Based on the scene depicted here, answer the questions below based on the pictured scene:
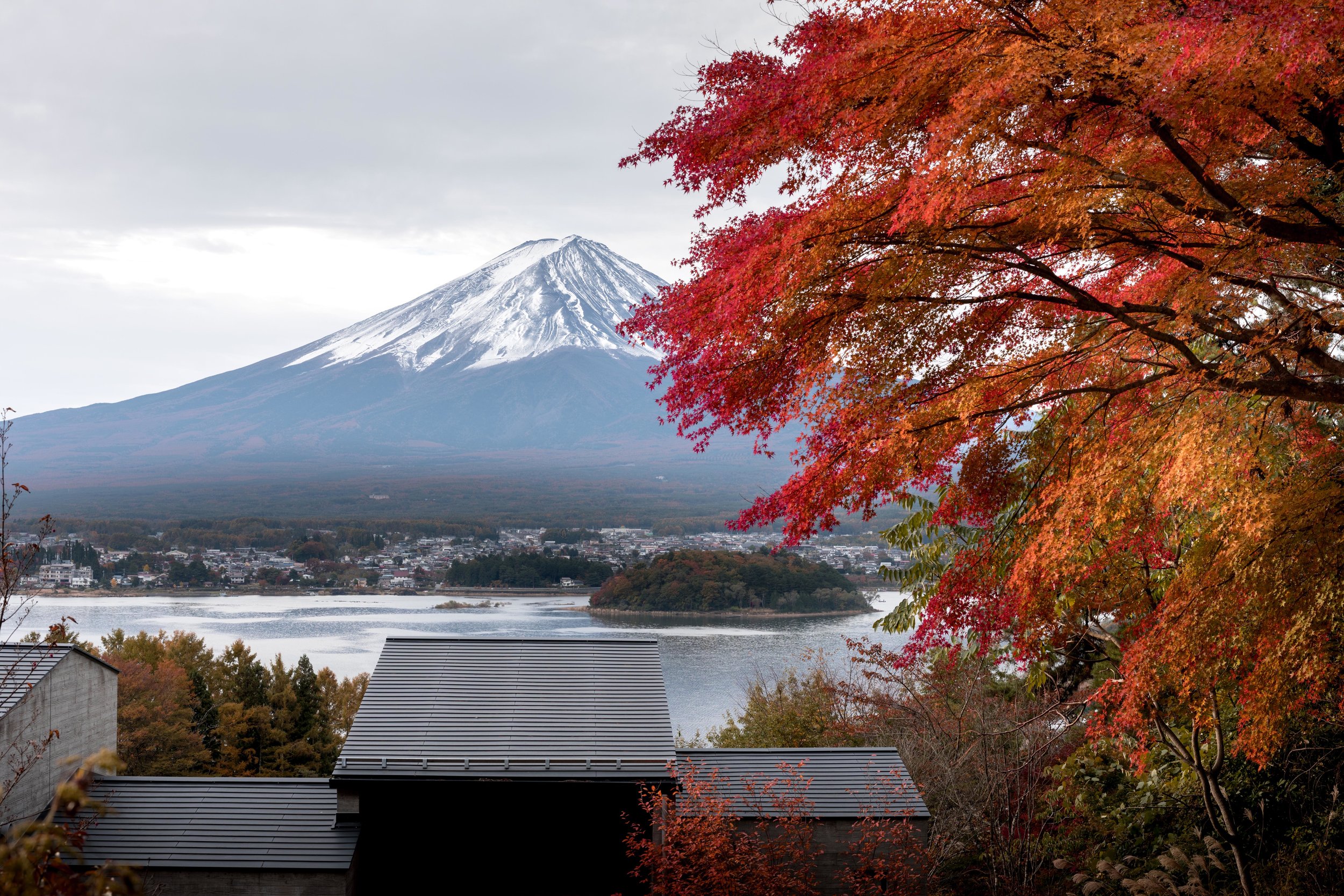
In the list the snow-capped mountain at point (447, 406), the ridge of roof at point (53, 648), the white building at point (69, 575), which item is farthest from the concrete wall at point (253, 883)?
the snow-capped mountain at point (447, 406)

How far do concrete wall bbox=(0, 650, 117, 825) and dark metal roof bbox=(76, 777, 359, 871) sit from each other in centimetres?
97

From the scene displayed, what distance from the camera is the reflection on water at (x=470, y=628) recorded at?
2966 cm

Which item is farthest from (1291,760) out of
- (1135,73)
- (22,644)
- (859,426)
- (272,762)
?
(272,762)

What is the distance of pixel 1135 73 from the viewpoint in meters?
4.39

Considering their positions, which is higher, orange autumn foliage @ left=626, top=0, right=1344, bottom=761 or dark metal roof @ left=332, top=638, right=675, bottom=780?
orange autumn foliage @ left=626, top=0, right=1344, bottom=761

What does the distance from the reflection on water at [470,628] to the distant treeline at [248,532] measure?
63.8ft

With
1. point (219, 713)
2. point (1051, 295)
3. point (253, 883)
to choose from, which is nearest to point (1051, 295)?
point (1051, 295)

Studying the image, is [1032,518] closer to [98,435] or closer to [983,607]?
Result: [983,607]

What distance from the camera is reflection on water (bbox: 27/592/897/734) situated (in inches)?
1168

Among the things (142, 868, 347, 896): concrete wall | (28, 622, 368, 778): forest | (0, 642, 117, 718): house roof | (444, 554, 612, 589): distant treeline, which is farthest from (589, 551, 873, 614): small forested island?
(142, 868, 347, 896): concrete wall

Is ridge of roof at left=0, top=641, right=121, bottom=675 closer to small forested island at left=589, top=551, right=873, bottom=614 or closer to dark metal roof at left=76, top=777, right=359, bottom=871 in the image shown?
dark metal roof at left=76, top=777, right=359, bottom=871

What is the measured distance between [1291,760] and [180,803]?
1220cm

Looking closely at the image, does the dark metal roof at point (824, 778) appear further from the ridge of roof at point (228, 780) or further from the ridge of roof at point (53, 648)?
the ridge of roof at point (53, 648)

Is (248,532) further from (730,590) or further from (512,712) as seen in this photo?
(512,712)
